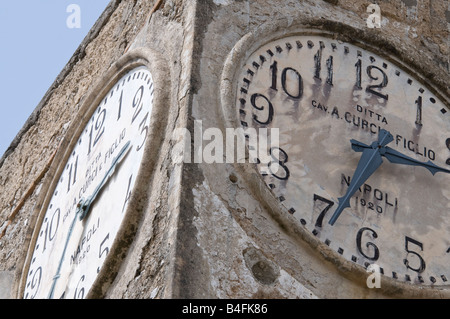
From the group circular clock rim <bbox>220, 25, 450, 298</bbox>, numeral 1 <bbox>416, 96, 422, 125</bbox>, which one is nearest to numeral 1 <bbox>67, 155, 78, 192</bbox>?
circular clock rim <bbox>220, 25, 450, 298</bbox>

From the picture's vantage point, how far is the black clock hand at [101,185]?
579 centimetres

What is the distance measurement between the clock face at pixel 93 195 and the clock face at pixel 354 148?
1.70 ft

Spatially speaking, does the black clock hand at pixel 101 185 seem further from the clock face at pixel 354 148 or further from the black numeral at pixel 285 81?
the black numeral at pixel 285 81

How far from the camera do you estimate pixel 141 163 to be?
5.46 m

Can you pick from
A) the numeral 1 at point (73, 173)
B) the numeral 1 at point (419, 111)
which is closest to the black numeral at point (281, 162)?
the numeral 1 at point (419, 111)

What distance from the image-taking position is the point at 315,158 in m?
5.63

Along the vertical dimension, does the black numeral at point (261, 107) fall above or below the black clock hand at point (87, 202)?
above

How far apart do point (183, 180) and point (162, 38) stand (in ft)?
3.52

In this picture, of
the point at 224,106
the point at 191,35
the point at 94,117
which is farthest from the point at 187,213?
the point at 94,117

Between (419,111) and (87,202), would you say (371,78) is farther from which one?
(87,202)

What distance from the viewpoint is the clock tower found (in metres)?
5.16

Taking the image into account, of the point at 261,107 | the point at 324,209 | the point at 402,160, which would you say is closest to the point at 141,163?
the point at 261,107

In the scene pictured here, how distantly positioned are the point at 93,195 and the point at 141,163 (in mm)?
533

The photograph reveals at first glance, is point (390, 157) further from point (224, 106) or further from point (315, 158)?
point (224, 106)
